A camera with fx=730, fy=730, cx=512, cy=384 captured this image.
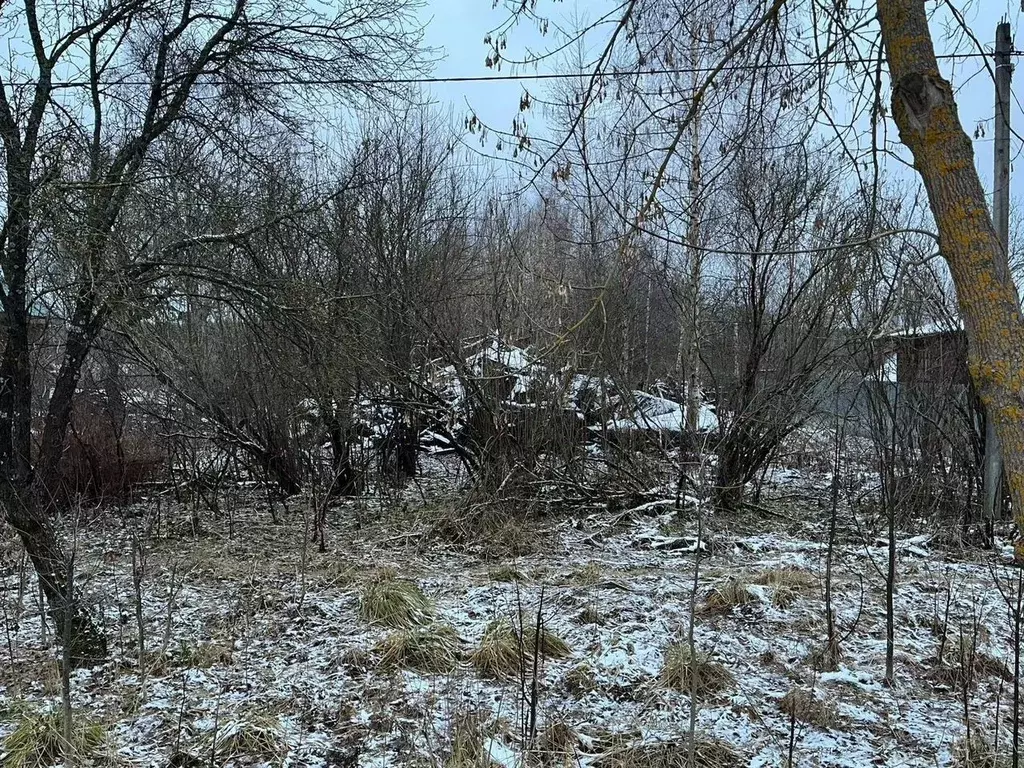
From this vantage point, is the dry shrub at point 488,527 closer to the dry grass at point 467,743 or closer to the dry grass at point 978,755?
the dry grass at point 467,743

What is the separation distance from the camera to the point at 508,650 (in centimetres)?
372

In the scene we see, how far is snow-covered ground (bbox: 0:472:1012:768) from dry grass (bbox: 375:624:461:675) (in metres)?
0.08

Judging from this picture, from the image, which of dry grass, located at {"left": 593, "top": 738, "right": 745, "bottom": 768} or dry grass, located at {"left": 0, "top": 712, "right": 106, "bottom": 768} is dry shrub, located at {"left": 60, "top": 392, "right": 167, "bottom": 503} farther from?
dry grass, located at {"left": 593, "top": 738, "right": 745, "bottom": 768}

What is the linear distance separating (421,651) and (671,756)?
1487 mm

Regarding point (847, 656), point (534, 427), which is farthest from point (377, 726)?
point (534, 427)

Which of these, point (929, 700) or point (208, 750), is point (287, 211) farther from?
point (929, 700)

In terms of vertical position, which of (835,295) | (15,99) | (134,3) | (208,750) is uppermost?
(134,3)

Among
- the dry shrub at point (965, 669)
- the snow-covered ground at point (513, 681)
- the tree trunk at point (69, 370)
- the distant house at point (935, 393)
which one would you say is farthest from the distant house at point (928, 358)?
the tree trunk at point (69, 370)

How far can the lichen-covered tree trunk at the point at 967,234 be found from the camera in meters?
1.44

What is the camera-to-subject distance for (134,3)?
5.05 meters

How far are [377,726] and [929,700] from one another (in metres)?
2.50

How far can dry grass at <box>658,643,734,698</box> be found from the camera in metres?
3.38

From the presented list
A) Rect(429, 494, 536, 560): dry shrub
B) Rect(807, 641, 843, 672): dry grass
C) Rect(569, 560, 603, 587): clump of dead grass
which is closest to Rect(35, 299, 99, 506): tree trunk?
Rect(429, 494, 536, 560): dry shrub

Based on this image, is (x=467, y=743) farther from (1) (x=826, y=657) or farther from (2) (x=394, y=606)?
(1) (x=826, y=657)
